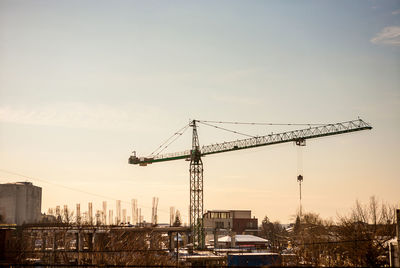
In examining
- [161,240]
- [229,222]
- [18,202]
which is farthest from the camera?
[18,202]

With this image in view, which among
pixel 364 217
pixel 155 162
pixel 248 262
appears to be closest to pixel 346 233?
pixel 364 217

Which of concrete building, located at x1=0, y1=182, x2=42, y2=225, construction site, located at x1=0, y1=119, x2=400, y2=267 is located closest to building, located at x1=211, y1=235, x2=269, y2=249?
construction site, located at x1=0, y1=119, x2=400, y2=267

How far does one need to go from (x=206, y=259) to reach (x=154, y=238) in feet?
78.6

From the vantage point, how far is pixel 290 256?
51.3m

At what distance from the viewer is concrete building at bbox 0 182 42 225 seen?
126 metres

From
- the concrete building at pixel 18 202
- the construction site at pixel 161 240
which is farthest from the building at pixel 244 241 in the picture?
the concrete building at pixel 18 202

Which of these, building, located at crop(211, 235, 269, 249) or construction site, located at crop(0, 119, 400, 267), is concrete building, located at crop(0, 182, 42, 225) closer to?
construction site, located at crop(0, 119, 400, 267)

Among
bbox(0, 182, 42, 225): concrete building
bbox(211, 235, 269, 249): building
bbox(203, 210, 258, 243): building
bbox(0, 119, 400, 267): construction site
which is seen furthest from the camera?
bbox(0, 182, 42, 225): concrete building

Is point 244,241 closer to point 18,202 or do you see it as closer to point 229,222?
point 229,222

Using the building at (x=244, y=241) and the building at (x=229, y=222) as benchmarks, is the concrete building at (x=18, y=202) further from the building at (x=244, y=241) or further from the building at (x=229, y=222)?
the building at (x=244, y=241)

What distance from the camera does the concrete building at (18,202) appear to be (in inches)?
4953

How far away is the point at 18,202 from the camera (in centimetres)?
12850

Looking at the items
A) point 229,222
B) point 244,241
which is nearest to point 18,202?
point 229,222

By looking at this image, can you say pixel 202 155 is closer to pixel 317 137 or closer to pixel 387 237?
pixel 317 137
